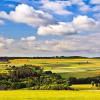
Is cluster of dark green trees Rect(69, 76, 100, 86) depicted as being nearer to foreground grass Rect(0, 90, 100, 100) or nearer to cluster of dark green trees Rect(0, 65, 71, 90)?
cluster of dark green trees Rect(0, 65, 71, 90)

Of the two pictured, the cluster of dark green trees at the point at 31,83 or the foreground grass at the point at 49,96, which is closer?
the foreground grass at the point at 49,96

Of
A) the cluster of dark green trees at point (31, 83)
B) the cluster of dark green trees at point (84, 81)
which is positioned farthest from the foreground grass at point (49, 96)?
the cluster of dark green trees at point (84, 81)

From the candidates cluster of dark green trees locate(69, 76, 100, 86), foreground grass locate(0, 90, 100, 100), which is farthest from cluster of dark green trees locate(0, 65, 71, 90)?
foreground grass locate(0, 90, 100, 100)

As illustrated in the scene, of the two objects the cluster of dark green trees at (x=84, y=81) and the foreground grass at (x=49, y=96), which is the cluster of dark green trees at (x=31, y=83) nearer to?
the cluster of dark green trees at (x=84, y=81)

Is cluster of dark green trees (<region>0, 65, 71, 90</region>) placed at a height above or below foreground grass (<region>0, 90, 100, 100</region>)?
above

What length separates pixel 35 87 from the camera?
335ft

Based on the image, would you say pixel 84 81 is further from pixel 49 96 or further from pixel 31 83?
pixel 49 96

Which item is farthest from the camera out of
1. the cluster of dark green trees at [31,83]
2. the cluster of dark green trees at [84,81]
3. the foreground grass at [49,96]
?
the cluster of dark green trees at [84,81]

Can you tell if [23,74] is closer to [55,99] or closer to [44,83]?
[44,83]

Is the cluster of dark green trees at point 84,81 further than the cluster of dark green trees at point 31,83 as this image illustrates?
Yes

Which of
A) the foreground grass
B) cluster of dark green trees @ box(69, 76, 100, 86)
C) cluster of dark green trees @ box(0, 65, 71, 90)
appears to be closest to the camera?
the foreground grass

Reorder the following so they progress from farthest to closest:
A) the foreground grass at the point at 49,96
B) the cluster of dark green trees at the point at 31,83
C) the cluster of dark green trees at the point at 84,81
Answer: the cluster of dark green trees at the point at 84,81, the cluster of dark green trees at the point at 31,83, the foreground grass at the point at 49,96

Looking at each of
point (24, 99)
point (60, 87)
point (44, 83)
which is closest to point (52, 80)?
point (44, 83)

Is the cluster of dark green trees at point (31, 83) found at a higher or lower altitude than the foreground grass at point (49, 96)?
higher
